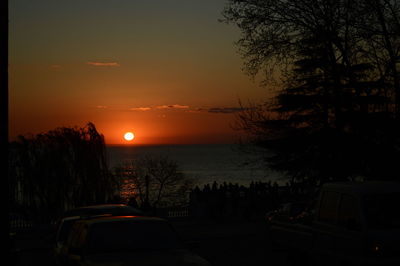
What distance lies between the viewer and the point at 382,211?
1073 centimetres

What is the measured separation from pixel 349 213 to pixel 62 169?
3003cm

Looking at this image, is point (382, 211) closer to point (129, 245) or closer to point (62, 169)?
point (129, 245)

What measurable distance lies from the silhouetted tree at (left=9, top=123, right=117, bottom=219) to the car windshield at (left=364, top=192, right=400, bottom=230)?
28.2 metres

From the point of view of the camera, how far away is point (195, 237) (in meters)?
23.0

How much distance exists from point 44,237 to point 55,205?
13.1 metres

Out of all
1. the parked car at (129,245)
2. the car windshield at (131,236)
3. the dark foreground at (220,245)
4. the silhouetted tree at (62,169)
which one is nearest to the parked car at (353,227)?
the dark foreground at (220,245)

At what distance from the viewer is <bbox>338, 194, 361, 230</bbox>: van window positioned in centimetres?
1048

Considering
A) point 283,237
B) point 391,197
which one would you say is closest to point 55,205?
point 283,237

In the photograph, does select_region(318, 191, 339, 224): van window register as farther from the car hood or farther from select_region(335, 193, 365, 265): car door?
the car hood

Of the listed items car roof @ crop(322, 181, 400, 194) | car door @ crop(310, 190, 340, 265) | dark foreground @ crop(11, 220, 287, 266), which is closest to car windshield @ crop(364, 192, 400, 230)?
car roof @ crop(322, 181, 400, 194)

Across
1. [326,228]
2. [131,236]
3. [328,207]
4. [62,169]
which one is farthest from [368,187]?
[62,169]

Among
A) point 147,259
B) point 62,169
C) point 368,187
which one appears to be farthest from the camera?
point 62,169

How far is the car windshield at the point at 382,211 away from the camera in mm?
10516

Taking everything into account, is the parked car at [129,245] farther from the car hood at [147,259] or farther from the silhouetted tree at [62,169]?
the silhouetted tree at [62,169]
